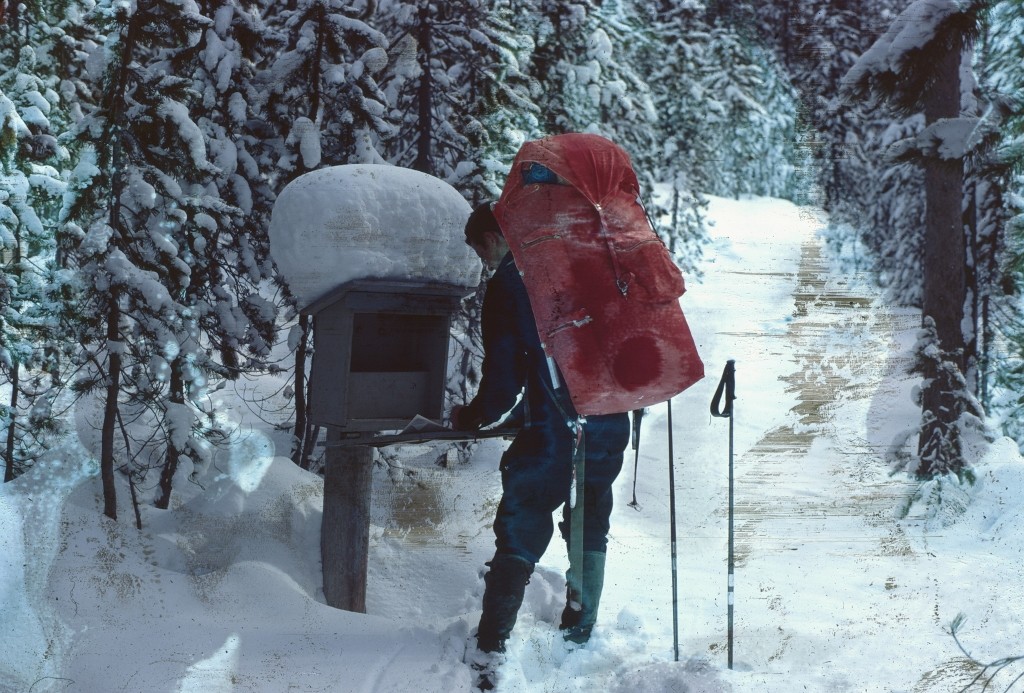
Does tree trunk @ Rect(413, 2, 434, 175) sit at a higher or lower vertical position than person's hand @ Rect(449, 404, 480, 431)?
higher

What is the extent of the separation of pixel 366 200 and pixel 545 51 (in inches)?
374

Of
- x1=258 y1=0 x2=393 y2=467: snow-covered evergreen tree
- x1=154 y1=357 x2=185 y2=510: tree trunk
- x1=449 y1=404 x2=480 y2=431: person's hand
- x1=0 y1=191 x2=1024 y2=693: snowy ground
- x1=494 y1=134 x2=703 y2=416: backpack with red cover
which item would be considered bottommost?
x1=0 y1=191 x2=1024 y2=693: snowy ground

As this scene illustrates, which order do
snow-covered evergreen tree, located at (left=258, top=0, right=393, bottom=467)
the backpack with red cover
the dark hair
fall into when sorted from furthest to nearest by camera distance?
snow-covered evergreen tree, located at (left=258, top=0, right=393, bottom=467)
the dark hair
the backpack with red cover

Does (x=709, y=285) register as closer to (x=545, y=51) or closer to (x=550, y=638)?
(x=545, y=51)

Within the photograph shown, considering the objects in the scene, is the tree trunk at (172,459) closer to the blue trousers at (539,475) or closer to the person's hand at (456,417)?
the person's hand at (456,417)

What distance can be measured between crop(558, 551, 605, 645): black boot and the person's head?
1.66 metres

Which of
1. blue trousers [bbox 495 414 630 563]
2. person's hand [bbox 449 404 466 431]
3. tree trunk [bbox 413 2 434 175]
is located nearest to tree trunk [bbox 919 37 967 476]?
tree trunk [bbox 413 2 434 175]

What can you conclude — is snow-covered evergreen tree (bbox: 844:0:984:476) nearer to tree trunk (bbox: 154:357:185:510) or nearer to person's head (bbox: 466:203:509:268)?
person's head (bbox: 466:203:509:268)

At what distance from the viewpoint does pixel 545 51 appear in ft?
43.4

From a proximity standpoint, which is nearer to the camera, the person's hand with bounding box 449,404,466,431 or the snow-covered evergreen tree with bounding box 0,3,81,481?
the person's hand with bounding box 449,404,466,431

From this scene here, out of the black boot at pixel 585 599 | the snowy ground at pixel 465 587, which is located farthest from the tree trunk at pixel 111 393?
the black boot at pixel 585 599

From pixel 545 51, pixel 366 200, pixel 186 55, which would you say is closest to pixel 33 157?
pixel 186 55

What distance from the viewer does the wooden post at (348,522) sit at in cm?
492

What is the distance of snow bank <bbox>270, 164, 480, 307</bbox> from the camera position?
454 centimetres
